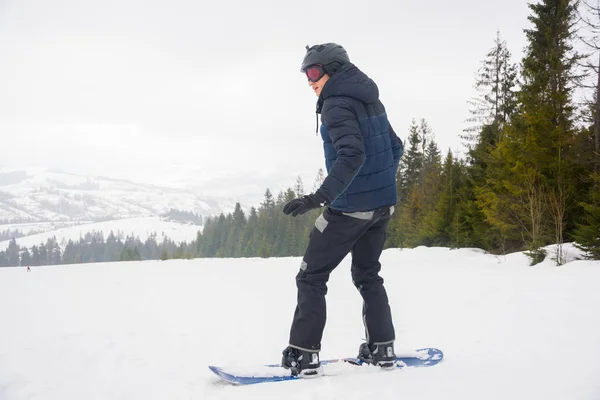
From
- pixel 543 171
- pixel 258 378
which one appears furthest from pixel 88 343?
pixel 543 171

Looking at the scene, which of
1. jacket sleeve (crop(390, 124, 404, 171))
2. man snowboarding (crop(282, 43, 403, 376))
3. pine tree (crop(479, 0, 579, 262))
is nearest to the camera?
man snowboarding (crop(282, 43, 403, 376))

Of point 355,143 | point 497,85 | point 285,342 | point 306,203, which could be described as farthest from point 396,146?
point 497,85

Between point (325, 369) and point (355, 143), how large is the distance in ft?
4.91

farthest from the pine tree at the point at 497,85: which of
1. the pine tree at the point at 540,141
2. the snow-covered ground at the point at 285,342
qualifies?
the snow-covered ground at the point at 285,342

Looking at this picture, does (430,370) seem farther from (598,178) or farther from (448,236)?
(448,236)

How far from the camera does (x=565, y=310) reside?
144 inches

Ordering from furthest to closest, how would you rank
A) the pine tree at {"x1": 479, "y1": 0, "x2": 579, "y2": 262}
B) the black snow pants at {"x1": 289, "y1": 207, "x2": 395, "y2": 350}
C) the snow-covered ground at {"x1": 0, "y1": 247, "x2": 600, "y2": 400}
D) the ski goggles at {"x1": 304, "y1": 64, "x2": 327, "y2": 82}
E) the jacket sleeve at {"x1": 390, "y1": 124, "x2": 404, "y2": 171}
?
the pine tree at {"x1": 479, "y1": 0, "x2": 579, "y2": 262} < the jacket sleeve at {"x1": 390, "y1": 124, "x2": 404, "y2": 171} < the ski goggles at {"x1": 304, "y1": 64, "x2": 327, "y2": 82} < the black snow pants at {"x1": 289, "y1": 207, "x2": 395, "y2": 350} < the snow-covered ground at {"x1": 0, "y1": 247, "x2": 600, "y2": 400}

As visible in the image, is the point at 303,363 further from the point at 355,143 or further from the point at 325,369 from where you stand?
the point at 355,143

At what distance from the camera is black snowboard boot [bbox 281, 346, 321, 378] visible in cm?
229

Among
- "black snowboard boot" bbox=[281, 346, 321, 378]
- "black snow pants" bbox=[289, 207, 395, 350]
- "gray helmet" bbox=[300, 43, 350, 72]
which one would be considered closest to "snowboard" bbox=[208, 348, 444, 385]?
"black snowboard boot" bbox=[281, 346, 321, 378]

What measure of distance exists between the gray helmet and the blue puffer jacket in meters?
0.07

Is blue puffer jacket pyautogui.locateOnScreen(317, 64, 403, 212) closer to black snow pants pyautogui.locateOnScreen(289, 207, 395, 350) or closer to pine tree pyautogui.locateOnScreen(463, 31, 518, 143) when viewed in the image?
black snow pants pyautogui.locateOnScreen(289, 207, 395, 350)

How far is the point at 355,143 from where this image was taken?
2.16m

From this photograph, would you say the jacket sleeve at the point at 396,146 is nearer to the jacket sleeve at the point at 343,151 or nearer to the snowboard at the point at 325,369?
the jacket sleeve at the point at 343,151
